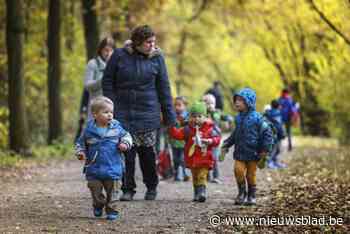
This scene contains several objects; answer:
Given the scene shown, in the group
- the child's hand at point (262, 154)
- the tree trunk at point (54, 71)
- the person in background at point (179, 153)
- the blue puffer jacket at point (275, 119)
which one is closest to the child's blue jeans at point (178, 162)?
the person in background at point (179, 153)

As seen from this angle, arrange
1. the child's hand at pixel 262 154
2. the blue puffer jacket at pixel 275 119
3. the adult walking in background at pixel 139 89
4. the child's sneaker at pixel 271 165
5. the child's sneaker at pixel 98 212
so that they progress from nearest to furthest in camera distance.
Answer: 1. the child's sneaker at pixel 98 212
2. the adult walking in background at pixel 139 89
3. the child's hand at pixel 262 154
4. the blue puffer jacket at pixel 275 119
5. the child's sneaker at pixel 271 165

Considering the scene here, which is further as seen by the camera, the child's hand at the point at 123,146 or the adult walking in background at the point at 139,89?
the adult walking in background at the point at 139,89

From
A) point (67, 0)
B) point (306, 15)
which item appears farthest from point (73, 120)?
point (306, 15)

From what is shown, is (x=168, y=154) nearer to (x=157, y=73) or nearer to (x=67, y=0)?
(x=157, y=73)

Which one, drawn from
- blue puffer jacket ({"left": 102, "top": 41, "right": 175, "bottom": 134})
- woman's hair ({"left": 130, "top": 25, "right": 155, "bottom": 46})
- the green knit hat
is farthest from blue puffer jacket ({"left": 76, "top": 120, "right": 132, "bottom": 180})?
the green knit hat

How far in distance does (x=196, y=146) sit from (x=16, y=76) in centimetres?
905

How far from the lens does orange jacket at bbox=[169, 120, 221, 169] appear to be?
1115 cm

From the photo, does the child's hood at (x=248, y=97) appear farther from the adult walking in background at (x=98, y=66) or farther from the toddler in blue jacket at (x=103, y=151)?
the adult walking in background at (x=98, y=66)

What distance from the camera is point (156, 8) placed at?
31.8 meters

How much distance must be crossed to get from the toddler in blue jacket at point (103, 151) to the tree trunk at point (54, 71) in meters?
14.5

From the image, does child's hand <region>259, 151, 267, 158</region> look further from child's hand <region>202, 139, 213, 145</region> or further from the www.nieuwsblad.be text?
the www.nieuwsblad.be text

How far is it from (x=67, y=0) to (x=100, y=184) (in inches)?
875

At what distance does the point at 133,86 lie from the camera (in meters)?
10.6

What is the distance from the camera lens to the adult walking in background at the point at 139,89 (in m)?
10.5
